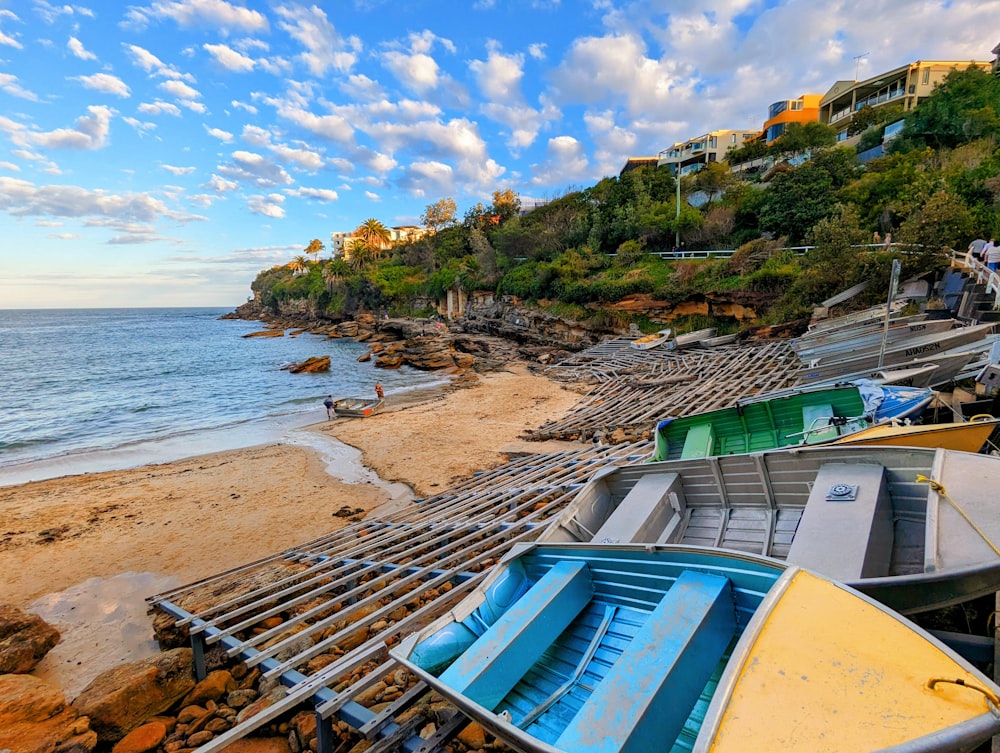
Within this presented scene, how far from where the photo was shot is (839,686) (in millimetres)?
2164

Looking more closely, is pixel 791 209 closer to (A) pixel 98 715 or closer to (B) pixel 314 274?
(A) pixel 98 715

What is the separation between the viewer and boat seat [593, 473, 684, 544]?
16.4ft

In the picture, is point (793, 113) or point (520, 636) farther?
point (793, 113)

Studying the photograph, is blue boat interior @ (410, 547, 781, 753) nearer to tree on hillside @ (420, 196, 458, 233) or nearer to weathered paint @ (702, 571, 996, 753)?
weathered paint @ (702, 571, 996, 753)

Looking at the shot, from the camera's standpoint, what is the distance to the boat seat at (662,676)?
247 centimetres

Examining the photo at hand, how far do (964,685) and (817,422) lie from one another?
5.90 m

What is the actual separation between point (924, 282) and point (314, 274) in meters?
84.6

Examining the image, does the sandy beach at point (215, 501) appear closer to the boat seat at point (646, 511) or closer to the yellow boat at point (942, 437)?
the boat seat at point (646, 511)

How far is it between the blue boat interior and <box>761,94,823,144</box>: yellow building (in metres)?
58.3

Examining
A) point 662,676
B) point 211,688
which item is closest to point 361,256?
point 211,688

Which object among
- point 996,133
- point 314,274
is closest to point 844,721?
point 996,133

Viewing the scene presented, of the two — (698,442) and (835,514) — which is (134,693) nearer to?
(835,514)

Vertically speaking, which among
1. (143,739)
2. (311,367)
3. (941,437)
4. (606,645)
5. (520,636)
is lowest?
(143,739)

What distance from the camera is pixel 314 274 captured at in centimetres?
8325
